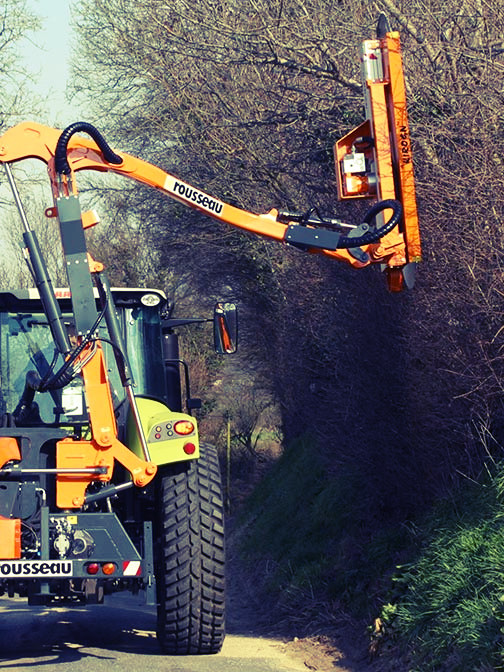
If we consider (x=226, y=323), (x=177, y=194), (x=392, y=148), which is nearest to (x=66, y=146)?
(x=177, y=194)

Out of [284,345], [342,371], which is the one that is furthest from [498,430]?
[284,345]

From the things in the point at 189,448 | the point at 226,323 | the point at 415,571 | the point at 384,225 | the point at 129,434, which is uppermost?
the point at 384,225

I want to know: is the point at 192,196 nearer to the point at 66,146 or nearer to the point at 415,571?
the point at 66,146

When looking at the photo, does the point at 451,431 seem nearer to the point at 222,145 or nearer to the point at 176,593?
the point at 176,593

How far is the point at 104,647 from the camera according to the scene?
9.34 m

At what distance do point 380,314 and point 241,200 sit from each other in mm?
7365

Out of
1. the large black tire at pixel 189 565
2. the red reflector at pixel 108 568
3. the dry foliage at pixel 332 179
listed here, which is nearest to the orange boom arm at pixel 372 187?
the dry foliage at pixel 332 179

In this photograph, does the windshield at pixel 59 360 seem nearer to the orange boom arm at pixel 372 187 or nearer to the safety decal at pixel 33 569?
the safety decal at pixel 33 569

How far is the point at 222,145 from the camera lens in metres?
15.8

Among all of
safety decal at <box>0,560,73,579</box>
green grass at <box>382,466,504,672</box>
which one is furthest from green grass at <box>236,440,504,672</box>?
safety decal at <box>0,560,73,579</box>

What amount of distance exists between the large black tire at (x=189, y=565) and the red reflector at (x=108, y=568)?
578 millimetres

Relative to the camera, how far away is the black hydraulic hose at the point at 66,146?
814cm

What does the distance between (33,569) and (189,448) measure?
1.42m

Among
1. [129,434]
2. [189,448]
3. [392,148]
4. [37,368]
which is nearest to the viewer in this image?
[392,148]
